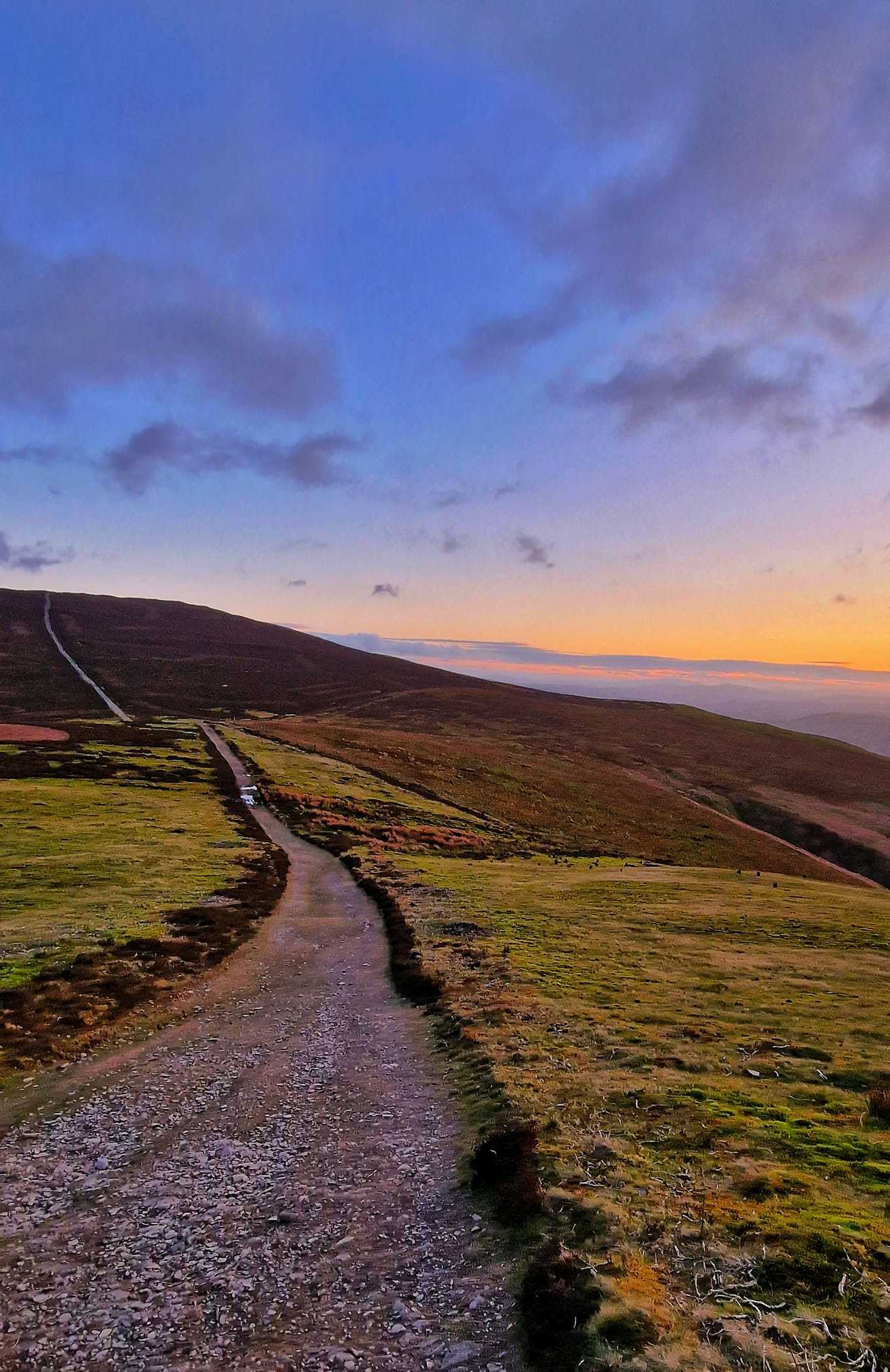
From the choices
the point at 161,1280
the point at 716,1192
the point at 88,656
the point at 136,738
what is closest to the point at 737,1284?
the point at 716,1192

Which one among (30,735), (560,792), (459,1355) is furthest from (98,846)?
(560,792)

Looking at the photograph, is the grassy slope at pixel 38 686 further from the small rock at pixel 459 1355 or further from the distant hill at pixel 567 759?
the small rock at pixel 459 1355

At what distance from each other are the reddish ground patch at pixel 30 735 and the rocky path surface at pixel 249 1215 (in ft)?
282

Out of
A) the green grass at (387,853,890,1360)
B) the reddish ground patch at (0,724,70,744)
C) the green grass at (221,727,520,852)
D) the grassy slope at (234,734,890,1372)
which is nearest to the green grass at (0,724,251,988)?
the reddish ground patch at (0,724,70,744)

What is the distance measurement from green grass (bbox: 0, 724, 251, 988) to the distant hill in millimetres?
34501

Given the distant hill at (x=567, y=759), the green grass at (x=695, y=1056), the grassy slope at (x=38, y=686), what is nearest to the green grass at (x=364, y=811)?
the distant hill at (x=567, y=759)

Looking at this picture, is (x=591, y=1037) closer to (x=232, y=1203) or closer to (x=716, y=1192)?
(x=716, y=1192)

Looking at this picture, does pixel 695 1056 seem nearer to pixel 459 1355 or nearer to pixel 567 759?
pixel 459 1355

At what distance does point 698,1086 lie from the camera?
58.2 ft

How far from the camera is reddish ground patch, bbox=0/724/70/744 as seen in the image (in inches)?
3669

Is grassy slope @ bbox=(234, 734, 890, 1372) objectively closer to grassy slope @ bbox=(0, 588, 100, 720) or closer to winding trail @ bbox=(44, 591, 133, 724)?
winding trail @ bbox=(44, 591, 133, 724)

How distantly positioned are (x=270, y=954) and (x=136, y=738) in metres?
79.4

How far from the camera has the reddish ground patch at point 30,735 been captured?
9319 centimetres

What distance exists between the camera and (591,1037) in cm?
2139
